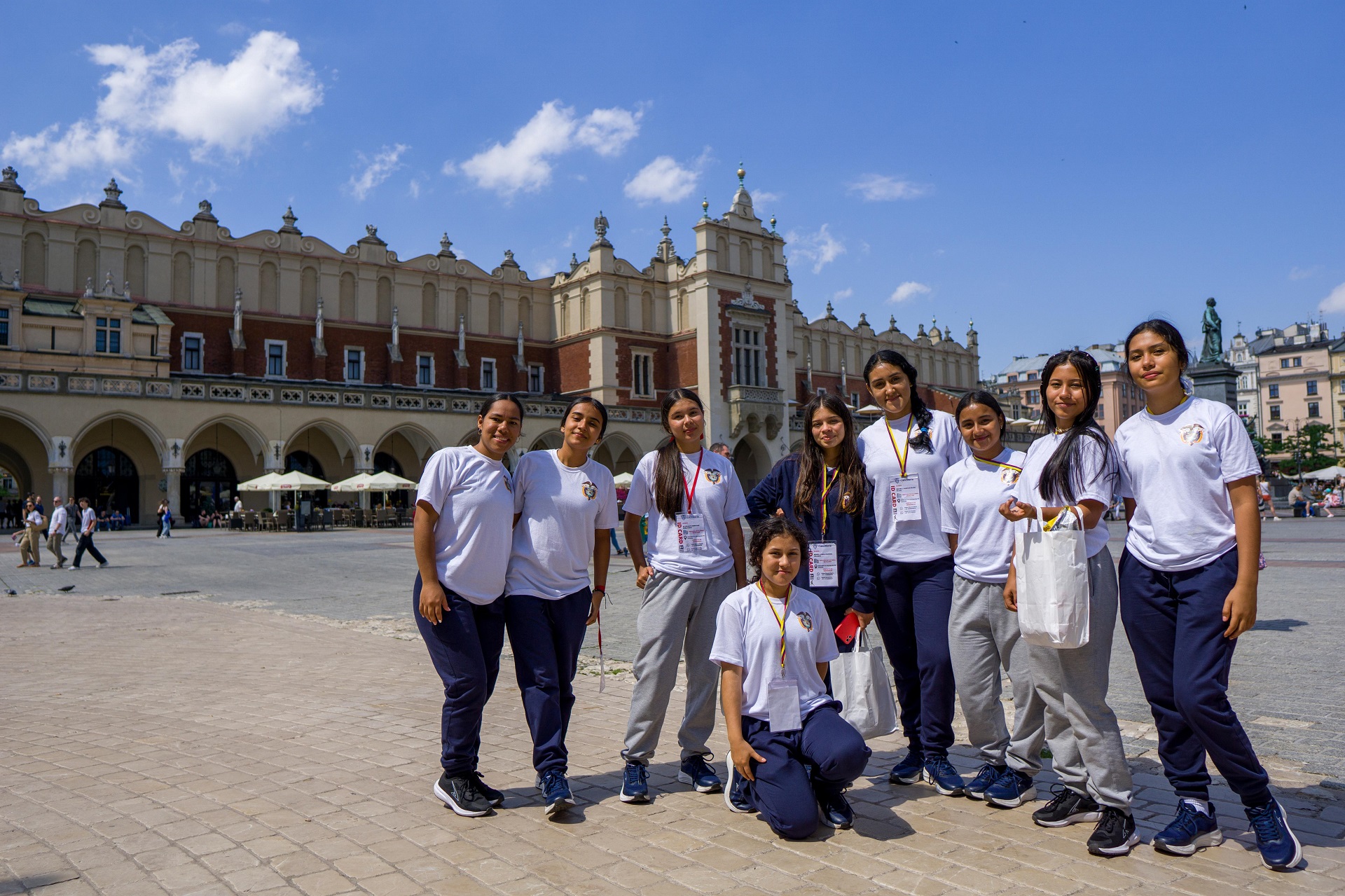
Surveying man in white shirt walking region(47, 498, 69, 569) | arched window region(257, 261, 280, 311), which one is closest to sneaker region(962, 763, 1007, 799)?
man in white shirt walking region(47, 498, 69, 569)

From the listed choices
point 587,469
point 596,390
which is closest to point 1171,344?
point 587,469

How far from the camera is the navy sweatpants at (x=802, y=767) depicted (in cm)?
335

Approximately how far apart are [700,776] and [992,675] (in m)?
1.27

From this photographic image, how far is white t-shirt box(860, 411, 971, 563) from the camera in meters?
3.92

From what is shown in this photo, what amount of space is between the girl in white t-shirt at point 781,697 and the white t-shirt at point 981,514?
0.63 metres

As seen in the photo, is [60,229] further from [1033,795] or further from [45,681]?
[1033,795]

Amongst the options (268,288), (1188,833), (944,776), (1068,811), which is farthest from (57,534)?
(268,288)

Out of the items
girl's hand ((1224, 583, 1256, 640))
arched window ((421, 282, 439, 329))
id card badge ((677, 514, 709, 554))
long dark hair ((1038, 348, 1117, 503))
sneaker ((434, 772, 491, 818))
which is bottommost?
sneaker ((434, 772, 491, 818))

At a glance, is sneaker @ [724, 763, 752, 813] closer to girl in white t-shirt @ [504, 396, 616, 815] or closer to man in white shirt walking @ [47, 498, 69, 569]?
girl in white t-shirt @ [504, 396, 616, 815]

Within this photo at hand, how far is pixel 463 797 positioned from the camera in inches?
143

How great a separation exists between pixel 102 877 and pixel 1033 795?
11.0ft

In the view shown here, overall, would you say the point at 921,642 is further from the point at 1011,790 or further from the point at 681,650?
the point at 681,650

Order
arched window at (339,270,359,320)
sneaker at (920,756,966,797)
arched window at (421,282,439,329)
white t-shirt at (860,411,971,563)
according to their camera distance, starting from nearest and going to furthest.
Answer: sneaker at (920,756,966,797) → white t-shirt at (860,411,971,563) → arched window at (339,270,359,320) → arched window at (421,282,439,329)

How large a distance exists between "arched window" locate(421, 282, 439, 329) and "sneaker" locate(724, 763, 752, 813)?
3754 cm
